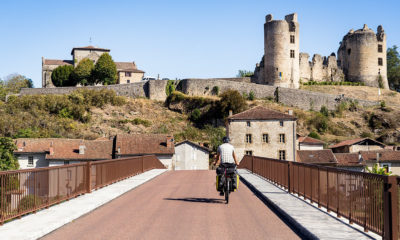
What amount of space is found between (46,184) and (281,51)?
7288 centimetres

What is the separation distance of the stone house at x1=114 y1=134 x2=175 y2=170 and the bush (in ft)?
141

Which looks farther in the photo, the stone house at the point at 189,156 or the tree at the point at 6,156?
the stone house at the point at 189,156

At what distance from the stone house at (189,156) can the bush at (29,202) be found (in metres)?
47.1

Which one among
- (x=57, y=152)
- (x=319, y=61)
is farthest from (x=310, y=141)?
(x=57, y=152)

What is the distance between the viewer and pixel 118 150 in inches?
2120

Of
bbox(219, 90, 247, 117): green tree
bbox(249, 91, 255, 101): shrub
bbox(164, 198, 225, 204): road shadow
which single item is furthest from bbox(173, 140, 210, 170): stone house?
bbox(164, 198, 225, 204): road shadow

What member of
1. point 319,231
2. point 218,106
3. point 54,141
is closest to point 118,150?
point 54,141

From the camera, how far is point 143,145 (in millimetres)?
55656

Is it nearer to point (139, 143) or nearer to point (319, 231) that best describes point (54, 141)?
point (139, 143)

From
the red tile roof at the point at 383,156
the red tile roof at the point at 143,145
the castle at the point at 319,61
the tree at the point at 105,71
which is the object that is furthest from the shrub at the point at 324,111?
the tree at the point at 105,71

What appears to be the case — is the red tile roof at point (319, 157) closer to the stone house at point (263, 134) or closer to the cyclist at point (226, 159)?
the stone house at point (263, 134)

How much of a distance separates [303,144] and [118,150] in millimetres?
24438

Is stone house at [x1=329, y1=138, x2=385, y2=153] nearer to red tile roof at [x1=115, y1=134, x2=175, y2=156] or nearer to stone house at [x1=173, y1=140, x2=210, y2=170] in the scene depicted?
stone house at [x1=173, y1=140, x2=210, y2=170]

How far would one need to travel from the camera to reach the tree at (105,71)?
88125mm
